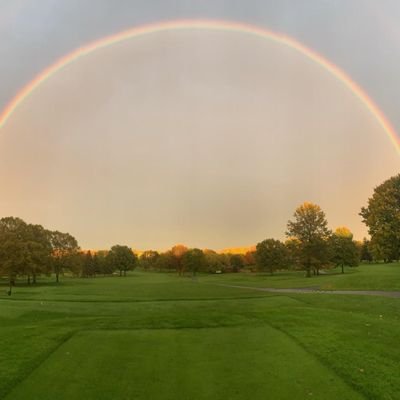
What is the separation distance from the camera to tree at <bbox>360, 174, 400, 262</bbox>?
5551 centimetres

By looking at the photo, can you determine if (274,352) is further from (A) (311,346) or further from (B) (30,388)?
(B) (30,388)

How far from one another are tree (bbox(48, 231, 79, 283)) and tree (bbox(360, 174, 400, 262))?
6578 cm

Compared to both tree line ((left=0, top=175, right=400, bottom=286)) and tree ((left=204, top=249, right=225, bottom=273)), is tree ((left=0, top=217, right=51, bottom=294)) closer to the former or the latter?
tree line ((left=0, top=175, right=400, bottom=286))

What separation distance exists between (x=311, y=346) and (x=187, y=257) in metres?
127

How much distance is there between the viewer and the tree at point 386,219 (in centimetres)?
5551

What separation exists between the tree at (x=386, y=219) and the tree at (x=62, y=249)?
216ft


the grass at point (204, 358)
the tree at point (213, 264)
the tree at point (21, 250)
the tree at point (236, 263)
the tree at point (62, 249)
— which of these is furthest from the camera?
the tree at point (236, 263)

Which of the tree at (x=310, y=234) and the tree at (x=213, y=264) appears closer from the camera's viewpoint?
the tree at (x=310, y=234)

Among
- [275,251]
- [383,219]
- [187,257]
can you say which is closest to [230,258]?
[187,257]

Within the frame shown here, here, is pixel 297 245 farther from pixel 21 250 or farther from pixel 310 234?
pixel 21 250

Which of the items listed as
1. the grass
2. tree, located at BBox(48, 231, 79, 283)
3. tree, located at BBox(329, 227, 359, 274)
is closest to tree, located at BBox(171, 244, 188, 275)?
tree, located at BBox(48, 231, 79, 283)

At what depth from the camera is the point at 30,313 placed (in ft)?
85.6

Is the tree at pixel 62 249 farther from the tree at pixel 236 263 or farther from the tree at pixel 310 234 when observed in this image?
the tree at pixel 236 263

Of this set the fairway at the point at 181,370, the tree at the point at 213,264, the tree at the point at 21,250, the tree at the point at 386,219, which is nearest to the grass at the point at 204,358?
the fairway at the point at 181,370
